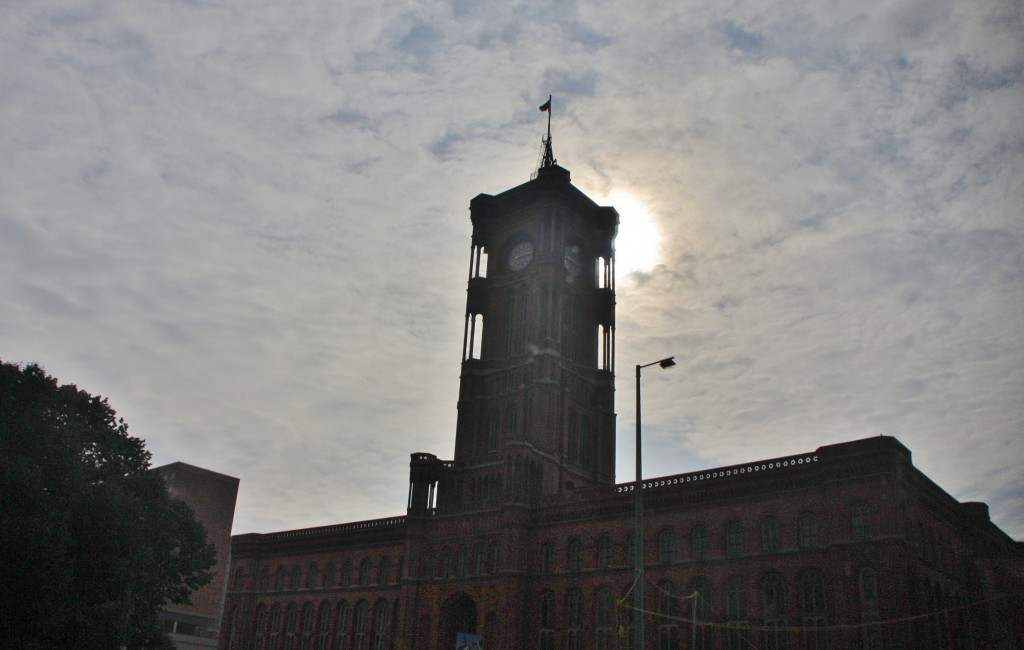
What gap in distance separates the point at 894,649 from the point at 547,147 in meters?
57.6

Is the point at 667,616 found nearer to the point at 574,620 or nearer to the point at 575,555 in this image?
the point at 574,620

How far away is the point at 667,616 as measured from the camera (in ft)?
172

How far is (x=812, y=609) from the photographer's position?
155ft

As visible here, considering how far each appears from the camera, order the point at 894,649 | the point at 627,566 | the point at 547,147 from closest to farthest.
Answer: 1. the point at 894,649
2. the point at 627,566
3. the point at 547,147

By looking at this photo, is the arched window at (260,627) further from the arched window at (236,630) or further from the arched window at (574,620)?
the arched window at (574,620)

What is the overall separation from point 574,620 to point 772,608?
13.7 m

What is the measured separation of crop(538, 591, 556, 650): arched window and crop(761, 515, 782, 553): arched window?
51.4ft

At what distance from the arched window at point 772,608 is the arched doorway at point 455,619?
23.0 m

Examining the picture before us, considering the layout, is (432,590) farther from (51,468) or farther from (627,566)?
(51,468)

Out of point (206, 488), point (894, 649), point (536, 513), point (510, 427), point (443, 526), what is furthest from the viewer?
point (206, 488)

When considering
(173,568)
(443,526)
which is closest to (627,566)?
(443,526)

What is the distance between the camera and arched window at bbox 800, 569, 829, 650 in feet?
152

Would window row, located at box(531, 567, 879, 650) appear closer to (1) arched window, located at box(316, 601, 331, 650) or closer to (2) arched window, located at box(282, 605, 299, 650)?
(1) arched window, located at box(316, 601, 331, 650)


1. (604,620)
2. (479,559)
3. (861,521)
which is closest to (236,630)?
(479,559)
